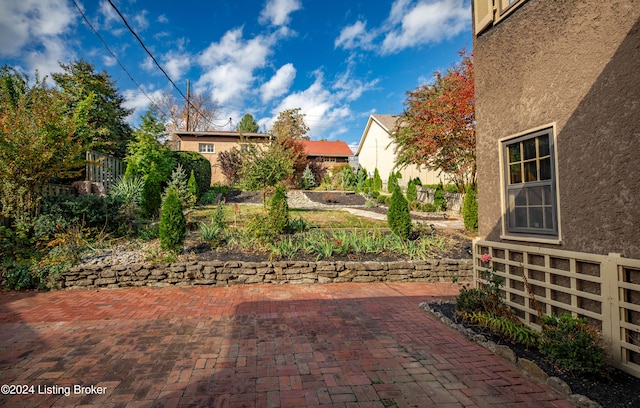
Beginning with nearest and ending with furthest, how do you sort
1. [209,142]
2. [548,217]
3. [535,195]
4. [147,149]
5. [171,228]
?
[548,217] → [535,195] → [171,228] → [147,149] → [209,142]

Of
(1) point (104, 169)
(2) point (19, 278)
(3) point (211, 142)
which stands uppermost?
(3) point (211, 142)

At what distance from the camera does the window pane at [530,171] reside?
359cm

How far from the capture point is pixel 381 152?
2823 cm

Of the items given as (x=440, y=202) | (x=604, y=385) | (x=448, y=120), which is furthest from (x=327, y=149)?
(x=604, y=385)

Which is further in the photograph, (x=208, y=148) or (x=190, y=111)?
(x=190, y=111)

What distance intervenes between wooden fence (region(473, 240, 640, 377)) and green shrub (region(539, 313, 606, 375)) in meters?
0.17

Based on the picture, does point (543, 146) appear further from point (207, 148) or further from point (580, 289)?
point (207, 148)

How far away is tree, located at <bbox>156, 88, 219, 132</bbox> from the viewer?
29.4 metres

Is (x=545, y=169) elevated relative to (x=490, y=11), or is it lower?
lower

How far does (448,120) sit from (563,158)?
9283 mm

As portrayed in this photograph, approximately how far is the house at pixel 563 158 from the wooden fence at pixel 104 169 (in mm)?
10277

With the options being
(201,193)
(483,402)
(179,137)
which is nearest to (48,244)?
(483,402)

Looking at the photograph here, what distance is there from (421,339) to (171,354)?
2.89 m

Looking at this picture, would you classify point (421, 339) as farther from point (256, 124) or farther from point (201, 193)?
point (256, 124)
